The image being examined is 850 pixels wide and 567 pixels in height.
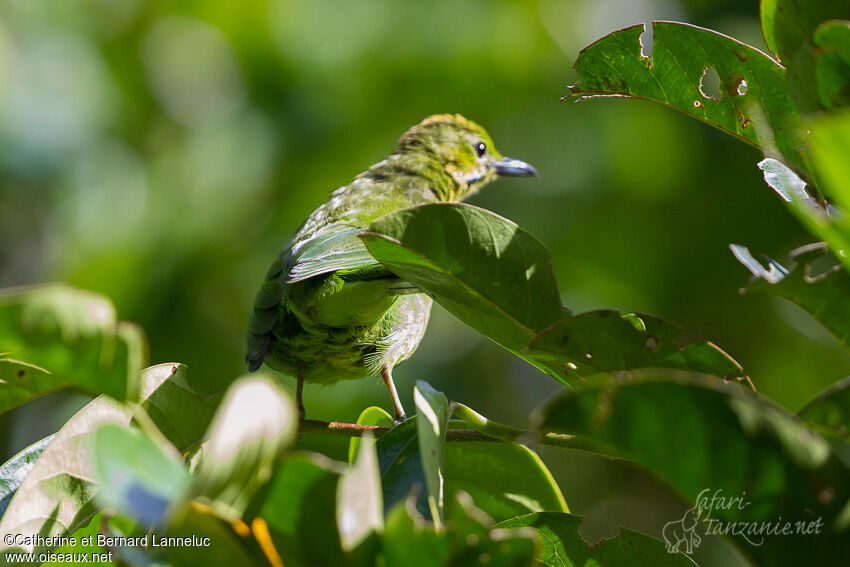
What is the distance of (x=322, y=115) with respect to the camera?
6.32 meters

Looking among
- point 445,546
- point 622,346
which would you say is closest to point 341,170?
point 622,346

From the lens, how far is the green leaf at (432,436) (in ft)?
4.15

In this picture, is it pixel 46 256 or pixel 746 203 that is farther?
pixel 746 203

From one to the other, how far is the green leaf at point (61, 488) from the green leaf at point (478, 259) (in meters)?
0.60

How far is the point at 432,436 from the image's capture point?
1405 mm

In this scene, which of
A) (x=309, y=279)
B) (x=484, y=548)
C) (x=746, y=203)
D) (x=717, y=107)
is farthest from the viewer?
(x=746, y=203)

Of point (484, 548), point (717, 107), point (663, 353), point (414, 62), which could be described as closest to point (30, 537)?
point (484, 548)

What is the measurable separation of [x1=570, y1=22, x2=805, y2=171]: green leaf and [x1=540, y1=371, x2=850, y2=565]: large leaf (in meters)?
0.63

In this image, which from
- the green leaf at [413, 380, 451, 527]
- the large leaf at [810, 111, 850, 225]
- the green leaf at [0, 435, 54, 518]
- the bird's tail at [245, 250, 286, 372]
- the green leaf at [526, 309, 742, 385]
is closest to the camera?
the large leaf at [810, 111, 850, 225]

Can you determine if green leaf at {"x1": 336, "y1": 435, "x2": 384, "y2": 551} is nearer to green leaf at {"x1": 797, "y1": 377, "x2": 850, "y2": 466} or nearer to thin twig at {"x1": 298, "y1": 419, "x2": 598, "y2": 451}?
thin twig at {"x1": 298, "y1": 419, "x2": 598, "y2": 451}

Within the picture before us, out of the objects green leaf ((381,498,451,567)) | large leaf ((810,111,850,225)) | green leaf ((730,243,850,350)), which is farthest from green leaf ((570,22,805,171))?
green leaf ((381,498,451,567))

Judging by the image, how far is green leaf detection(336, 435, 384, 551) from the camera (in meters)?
0.99

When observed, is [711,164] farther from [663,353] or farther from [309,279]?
[663,353]

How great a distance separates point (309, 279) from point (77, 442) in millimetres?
1053
